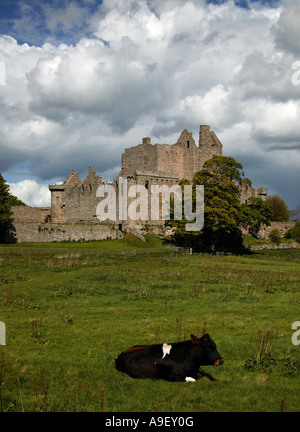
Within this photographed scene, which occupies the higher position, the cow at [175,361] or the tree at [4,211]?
the tree at [4,211]

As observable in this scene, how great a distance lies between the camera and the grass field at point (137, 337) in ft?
28.2

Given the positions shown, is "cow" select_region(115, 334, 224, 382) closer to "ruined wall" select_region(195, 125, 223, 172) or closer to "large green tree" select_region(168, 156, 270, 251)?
"large green tree" select_region(168, 156, 270, 251)

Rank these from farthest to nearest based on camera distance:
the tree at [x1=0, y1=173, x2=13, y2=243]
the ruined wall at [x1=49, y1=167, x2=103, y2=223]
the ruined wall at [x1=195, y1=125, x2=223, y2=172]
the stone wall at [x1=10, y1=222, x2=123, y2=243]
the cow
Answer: the ruined wall at [x1=195, y1=125, x2=223, y2=172] < the ruined wall at [x1=49, y1=167, x2=103, y2=223] < the stone wall at [x1=10, y1=222, x2=123, y2=243] < the tree at [x1=0, y1=173, x2=13, y2=243] < the cow

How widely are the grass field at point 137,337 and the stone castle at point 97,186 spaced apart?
3138 cm

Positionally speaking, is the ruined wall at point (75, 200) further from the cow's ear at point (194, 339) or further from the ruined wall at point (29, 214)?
the cow's ear at point (194, 339)

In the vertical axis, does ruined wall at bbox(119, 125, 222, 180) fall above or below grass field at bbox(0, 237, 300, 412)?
above

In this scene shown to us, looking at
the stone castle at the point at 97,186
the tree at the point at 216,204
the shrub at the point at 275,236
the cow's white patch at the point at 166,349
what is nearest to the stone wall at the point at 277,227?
the shrub at the point at 275,236

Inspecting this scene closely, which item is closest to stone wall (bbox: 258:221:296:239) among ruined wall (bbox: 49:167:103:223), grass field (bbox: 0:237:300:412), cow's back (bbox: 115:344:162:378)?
ruined wall (bbox: 49:167:103:223)

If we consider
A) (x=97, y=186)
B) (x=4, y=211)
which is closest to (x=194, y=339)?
(x=4, y=211)

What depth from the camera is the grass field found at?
860cm

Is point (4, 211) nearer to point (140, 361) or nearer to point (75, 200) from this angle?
point (75, 200)

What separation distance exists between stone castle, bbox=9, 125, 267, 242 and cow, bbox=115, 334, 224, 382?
5055 centimetres

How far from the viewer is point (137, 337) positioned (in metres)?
13.0
